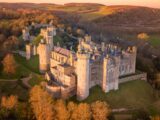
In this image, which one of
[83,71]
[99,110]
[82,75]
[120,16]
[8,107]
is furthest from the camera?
[120,16]

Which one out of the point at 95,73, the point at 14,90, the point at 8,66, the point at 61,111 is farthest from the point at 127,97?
the point at 8,66

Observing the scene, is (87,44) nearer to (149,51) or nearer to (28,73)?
(28,73)

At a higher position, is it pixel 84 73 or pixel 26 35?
pixel 26 35

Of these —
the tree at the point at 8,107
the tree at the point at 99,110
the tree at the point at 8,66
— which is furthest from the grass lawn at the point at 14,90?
the tree at the point at 99,110

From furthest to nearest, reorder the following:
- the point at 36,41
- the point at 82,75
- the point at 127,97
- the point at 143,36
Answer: the point at 143,36, the point at 36,41, the point at 127,97, the point at 82,75

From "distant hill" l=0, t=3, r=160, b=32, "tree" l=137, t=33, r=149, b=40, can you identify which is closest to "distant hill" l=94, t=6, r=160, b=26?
"distant hill" l=0, t=3, r=160, b=32

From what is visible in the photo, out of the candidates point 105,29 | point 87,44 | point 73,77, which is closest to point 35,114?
point 73,77

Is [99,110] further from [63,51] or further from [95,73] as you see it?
[63,51]
